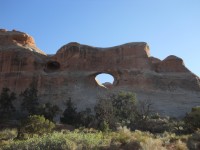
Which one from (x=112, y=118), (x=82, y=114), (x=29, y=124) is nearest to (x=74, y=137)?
(x=29, y=124)

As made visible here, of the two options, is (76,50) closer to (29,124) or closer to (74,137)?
(29,124)

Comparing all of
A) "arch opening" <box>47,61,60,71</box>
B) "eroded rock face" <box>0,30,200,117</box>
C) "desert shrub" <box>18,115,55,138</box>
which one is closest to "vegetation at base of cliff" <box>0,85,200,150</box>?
"desert shrub" <box>18,115,55,138</box>

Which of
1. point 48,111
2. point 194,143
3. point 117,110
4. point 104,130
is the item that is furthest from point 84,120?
point 194,143

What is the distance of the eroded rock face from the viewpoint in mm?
49059

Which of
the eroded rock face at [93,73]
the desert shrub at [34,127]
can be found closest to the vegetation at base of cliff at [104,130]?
the desert shrub at [34,127]

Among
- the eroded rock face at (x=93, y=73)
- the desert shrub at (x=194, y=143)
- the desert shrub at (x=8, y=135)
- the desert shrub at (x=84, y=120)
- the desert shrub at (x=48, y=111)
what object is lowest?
the desert shrub at (x=8, y=135)

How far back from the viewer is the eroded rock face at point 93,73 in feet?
161

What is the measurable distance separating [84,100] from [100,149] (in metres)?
35.1

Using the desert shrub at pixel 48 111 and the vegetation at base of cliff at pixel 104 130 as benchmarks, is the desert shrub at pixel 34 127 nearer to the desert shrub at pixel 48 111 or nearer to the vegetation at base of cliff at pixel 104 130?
the vegetation at base of cliff at pixel 104 130

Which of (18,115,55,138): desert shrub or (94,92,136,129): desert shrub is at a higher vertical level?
(94,92,136,129): desert shrub

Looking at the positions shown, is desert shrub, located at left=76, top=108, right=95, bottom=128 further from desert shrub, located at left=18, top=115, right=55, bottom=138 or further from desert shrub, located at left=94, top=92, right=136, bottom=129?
desert shrub, located at left=18, top=115, right=55, bottom=138

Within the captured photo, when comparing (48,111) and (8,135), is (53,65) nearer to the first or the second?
(48,111)

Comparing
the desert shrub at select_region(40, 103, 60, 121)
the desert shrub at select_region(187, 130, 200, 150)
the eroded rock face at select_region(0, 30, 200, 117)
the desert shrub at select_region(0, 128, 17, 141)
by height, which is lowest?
the desert shrub at select_region(0, 128, 17, 141)

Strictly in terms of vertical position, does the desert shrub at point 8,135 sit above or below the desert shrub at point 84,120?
below
